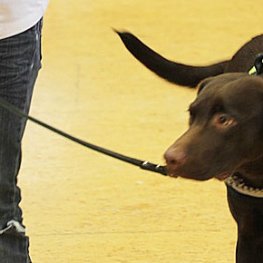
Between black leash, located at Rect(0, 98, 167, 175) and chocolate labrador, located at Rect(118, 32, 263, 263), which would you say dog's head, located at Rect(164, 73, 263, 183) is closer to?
chocolate labrador, located at Rect(118, 32, 263, 263)

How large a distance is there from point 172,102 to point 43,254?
1.12 meters

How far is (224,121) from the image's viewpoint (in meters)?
1.39

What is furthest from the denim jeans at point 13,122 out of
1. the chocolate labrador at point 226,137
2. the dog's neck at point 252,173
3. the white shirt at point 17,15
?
the dog's neck at point 252,173

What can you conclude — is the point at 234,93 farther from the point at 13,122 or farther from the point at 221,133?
the point at 13,122

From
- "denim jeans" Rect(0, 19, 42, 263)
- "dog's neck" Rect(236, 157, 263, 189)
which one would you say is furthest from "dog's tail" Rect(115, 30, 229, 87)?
"dog's neck" Rect(236, 157, 263, 189)

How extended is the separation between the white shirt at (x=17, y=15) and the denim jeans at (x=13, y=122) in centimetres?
2

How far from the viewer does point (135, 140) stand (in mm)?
2791

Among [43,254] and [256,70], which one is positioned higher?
[256,70]

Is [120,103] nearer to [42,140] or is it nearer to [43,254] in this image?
[42,140]

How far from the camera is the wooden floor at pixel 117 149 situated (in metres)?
2.20

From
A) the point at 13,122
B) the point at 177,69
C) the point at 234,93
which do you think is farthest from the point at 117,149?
the point at 234,93

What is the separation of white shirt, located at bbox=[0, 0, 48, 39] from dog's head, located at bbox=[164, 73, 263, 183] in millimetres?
377

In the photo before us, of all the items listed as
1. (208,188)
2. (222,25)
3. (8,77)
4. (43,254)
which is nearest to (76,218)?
(43,254)

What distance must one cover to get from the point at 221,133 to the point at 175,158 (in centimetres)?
10
